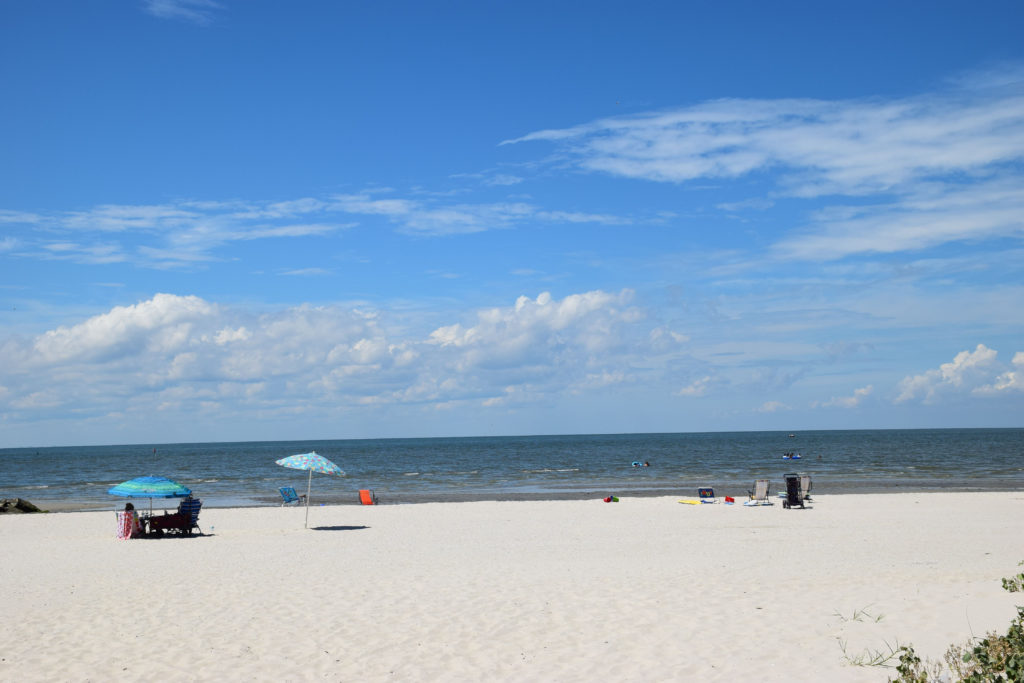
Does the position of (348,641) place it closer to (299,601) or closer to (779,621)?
(299,601)

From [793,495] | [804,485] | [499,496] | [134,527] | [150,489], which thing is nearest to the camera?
[150,489]

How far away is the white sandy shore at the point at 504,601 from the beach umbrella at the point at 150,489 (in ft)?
3.70

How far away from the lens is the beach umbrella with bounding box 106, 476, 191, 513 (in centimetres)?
1959

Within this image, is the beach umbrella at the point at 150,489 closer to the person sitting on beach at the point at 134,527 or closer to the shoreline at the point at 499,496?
the person sitting on beach at the point at 134,527

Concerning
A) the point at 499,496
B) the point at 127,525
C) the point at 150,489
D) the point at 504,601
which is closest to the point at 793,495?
the point at 499,496

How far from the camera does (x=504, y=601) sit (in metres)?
11.6

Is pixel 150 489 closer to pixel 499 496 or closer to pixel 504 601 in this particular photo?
pixel 504 601

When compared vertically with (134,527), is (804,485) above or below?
above

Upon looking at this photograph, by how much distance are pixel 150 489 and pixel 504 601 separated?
39.8ft

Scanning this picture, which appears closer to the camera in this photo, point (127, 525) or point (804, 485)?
point (127, 525)

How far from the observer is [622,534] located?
1972cm

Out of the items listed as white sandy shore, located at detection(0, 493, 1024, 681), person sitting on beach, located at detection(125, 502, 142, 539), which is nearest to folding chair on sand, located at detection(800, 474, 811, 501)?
white sandy shore, located at detection(0, 493, 1024, 681)

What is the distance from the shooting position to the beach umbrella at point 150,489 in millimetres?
19594

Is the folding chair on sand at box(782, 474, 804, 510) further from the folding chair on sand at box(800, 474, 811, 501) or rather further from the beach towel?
the beach towel
